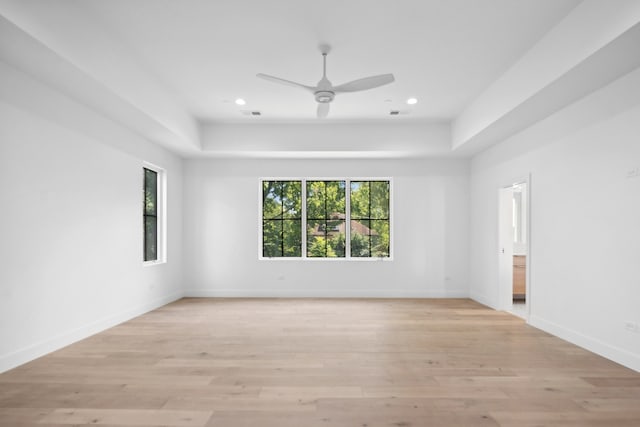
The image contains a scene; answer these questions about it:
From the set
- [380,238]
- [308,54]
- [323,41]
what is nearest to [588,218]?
[323,41]

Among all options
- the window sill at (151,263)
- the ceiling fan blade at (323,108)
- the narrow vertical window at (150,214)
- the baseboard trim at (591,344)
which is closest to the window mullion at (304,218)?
the window sill at (151,263)

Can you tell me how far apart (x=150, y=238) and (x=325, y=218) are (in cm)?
313

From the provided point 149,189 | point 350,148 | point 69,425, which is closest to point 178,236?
point 149,189

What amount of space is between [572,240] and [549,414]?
2.39m

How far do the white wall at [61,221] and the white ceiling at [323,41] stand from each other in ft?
3.25

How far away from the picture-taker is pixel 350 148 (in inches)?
271

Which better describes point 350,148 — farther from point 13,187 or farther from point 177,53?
point 13,187

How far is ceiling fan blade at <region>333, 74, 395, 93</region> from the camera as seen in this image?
3.73 m

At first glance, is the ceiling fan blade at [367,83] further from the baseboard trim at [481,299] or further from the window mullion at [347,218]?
the baseboard trim at [481,299]

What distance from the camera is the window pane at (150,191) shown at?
625 centimetres

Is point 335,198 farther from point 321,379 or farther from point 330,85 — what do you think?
point 321,379

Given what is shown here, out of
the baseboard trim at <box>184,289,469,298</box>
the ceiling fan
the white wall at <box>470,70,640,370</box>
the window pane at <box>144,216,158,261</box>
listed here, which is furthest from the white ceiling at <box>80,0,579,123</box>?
the baseboard trim at <box>184,289,469,298</box>

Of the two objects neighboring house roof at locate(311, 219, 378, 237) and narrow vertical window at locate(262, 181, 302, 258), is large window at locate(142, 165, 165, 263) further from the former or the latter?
neighboring house roof at locate(311, 219, 378, 237)

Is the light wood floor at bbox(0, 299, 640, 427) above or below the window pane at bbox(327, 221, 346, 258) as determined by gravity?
below
